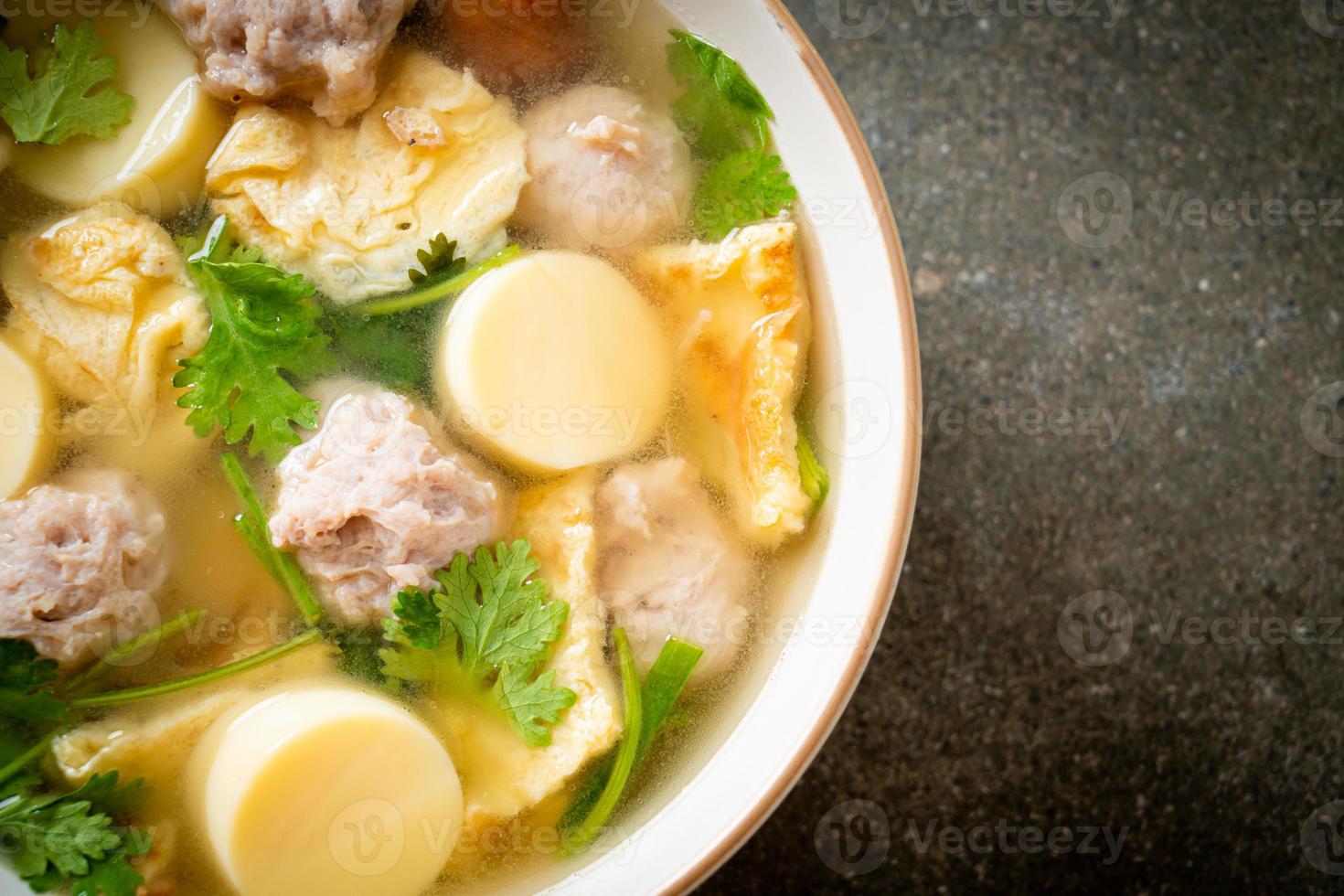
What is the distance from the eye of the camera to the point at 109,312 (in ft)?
4.15

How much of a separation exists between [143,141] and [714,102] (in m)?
0.71

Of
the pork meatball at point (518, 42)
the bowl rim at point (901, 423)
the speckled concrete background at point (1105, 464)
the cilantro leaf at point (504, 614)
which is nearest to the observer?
the bowl rim at point (901, 423)

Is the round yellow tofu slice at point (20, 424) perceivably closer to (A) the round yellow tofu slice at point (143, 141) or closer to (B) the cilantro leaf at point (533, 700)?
(A) the round yellow tofu slice at point (143, 141)

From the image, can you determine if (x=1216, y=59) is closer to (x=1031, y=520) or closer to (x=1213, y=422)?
(x=1213, y=422)

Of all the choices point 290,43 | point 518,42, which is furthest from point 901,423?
point 290,43

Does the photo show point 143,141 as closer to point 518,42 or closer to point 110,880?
point 518,42

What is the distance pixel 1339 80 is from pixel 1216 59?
0.65 feet

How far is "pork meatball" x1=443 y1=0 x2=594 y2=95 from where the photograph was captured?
1.37 metres

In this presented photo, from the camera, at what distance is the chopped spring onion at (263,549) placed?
1.26 m

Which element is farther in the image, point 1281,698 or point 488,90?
point 1281,698

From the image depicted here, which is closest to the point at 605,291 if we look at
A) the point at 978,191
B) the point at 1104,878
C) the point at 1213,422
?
the point at 978,191

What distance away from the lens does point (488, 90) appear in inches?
53.9

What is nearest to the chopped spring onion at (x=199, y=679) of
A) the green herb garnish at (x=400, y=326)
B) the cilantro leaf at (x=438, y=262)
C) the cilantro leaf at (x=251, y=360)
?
the cilantro leaf at (x=251, y=360)

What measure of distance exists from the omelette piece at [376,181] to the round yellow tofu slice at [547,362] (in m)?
0.09
